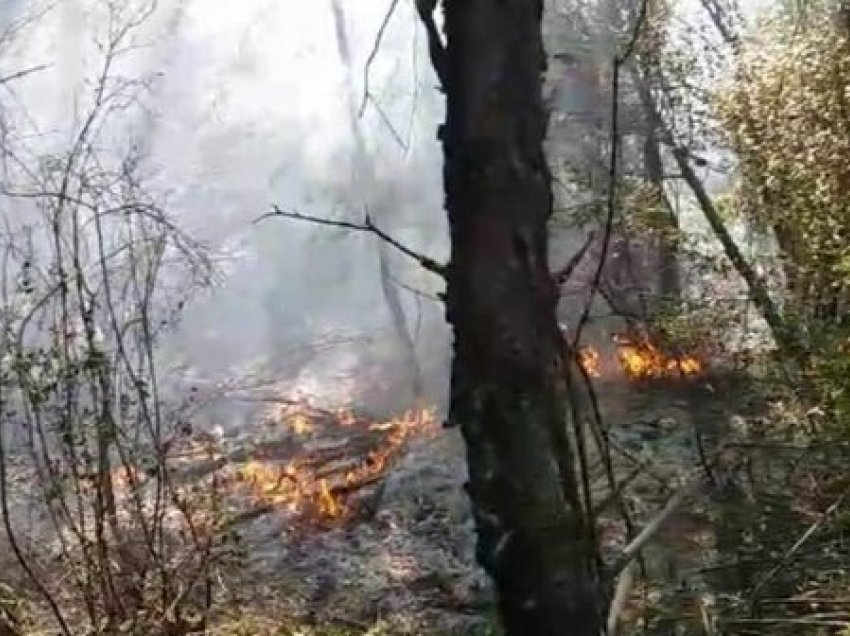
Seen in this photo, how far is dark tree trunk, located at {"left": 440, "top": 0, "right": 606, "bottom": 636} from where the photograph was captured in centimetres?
190

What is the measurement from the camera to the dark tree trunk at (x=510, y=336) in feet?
6.22

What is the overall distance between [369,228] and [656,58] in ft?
26.6

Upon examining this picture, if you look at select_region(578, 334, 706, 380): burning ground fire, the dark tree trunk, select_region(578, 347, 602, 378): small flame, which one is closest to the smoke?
select_region(578, 347, 602, 378): small flame

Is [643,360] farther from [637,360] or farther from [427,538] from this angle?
[427,538]

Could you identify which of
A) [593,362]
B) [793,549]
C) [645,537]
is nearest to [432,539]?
[593,362]

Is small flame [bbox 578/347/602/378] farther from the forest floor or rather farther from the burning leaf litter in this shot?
the burning leaf litter

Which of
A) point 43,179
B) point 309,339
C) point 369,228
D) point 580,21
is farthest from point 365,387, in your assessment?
point 369,228

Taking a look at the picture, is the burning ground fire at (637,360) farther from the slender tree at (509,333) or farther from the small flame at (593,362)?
the slender tree at (509,333)

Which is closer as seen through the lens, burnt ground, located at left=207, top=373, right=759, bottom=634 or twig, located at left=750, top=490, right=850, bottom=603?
twig, located at left=750, top=490, right=850, bottom=603

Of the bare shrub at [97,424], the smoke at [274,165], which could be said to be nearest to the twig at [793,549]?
the bare shrub at [97,424]

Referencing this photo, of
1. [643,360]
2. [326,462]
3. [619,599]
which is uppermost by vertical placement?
[643,360]

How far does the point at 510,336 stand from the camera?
1897 millimetres

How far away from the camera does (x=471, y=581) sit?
28.0 ft

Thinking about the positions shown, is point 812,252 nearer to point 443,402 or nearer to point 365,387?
point 443,402
